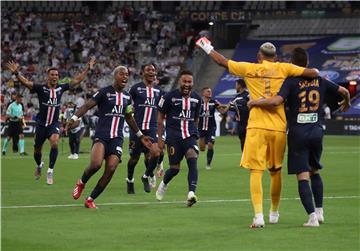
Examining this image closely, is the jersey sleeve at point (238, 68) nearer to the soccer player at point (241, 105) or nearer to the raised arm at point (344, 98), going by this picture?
the raised arm at point (344, 98)

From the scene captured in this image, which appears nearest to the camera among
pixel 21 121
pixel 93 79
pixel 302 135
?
pixel 302 135

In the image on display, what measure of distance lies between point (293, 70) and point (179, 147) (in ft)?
14.6

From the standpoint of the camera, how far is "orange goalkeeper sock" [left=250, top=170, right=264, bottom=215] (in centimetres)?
1355

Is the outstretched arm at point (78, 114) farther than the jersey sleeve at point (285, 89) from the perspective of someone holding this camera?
Yes

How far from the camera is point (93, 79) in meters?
59.2

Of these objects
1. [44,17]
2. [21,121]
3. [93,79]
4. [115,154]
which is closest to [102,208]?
[115,154]

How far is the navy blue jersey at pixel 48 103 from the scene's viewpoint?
2267 centimetres

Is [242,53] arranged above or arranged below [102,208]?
above

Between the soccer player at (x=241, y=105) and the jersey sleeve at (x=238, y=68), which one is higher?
the jersey sleeve at (x=238, y=68)

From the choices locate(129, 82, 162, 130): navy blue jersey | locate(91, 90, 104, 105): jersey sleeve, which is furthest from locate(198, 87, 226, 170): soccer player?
locate(91, 90, 104, 105): jersey sleeve

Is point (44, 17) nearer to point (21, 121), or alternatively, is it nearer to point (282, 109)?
point (21, 121)

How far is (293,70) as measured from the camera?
1362 centimetres

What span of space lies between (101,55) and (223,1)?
8553 mm

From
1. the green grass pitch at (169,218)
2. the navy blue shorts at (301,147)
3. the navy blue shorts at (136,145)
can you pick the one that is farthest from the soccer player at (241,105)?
the navy blue shorts at (301,147)
